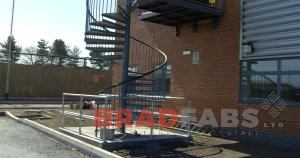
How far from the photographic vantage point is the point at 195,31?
1345cm

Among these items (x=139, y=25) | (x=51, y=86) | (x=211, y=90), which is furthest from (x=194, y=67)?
(x=51, y=86)

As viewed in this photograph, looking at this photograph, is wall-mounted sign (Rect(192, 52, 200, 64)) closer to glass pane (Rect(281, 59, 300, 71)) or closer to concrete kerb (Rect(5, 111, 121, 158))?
glass pane (Rect(281, 59, 300, 71))

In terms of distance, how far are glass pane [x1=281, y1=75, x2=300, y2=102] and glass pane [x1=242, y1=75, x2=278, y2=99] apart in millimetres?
269

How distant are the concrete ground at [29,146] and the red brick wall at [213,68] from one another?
478 centimetres

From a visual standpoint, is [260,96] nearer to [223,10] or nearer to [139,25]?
[223,10]

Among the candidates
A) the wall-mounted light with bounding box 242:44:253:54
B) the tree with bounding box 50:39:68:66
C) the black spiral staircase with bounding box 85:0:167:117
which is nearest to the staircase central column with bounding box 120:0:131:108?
the black spiral staircase with bounding box 85:0:167:117

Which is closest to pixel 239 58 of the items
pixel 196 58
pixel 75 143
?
pixel 196 58

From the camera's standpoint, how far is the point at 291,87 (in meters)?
10.5

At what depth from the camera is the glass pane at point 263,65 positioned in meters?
10.9

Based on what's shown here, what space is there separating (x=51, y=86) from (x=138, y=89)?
22.0m

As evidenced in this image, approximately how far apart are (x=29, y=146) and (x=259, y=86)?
20.3ft

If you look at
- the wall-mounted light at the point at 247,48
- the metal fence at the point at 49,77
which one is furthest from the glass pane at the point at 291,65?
the metal fence at the point at 49,77

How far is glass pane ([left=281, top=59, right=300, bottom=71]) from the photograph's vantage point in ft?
33.7

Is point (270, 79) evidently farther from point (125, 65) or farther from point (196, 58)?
point (125, 65)
